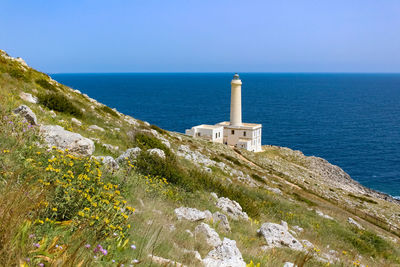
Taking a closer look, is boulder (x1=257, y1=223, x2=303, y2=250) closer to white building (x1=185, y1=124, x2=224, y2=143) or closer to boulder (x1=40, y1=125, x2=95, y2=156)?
boulder (x1=40, y1=125, x2=95, y2=156)

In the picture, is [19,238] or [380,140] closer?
[19,238]

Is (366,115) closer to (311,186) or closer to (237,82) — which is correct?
(237,82)

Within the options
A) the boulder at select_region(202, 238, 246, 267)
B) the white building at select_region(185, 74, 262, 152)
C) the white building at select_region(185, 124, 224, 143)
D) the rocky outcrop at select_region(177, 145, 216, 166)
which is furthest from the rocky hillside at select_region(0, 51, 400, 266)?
the white building at select_region(185, 74, 262, 152)

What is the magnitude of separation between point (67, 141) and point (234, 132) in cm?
4594

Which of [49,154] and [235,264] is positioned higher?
[49,154]

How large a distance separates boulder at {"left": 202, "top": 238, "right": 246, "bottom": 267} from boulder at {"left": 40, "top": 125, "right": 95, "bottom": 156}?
16.3 feet

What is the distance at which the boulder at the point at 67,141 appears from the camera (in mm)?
8734

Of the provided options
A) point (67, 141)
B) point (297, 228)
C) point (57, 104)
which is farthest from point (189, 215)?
point (57, 104)

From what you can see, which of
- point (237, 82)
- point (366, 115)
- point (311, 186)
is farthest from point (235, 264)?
point (366, 115)

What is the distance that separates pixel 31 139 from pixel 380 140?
8394cm

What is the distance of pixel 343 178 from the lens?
53438mm

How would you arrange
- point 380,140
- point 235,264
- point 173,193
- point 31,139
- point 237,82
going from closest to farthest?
point 235,264
point 31,139
point 173,193
point 237,82
point 380,140

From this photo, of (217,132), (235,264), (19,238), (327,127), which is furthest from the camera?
(327,127)

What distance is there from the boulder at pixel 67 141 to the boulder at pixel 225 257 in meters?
4.96
